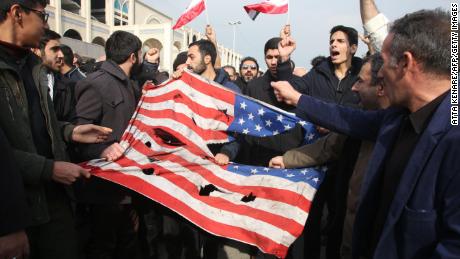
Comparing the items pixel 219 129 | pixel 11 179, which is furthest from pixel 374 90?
pixel 11 179

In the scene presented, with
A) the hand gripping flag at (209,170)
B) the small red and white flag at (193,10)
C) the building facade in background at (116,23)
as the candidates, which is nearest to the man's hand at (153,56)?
the small red and white flag at (193,10)

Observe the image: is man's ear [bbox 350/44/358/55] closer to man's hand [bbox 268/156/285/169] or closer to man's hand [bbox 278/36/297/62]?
man's hand [bbox 278/36/297/62]

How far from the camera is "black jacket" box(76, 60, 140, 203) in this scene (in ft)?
9.32

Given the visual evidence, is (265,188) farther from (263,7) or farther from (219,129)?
(263,7)

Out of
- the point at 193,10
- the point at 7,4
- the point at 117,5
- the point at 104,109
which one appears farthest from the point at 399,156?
the point at 117,5

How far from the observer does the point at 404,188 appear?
142cm

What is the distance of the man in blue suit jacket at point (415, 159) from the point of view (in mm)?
1323

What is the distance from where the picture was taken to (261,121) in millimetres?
3074

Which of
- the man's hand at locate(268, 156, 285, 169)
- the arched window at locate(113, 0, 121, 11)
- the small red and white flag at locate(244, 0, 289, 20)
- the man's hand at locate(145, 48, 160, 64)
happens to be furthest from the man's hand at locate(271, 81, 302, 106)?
the arched window at locate(113, 0, 121, 11)

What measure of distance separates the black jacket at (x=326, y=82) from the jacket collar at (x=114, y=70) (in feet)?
5.48

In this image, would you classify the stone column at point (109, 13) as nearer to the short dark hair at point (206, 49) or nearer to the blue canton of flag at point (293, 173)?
the short dark hair at point (206, 49)

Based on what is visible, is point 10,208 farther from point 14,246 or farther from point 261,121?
point 261,121

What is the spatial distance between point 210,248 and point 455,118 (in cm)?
247

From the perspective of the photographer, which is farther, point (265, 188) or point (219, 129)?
point (219, 129)
